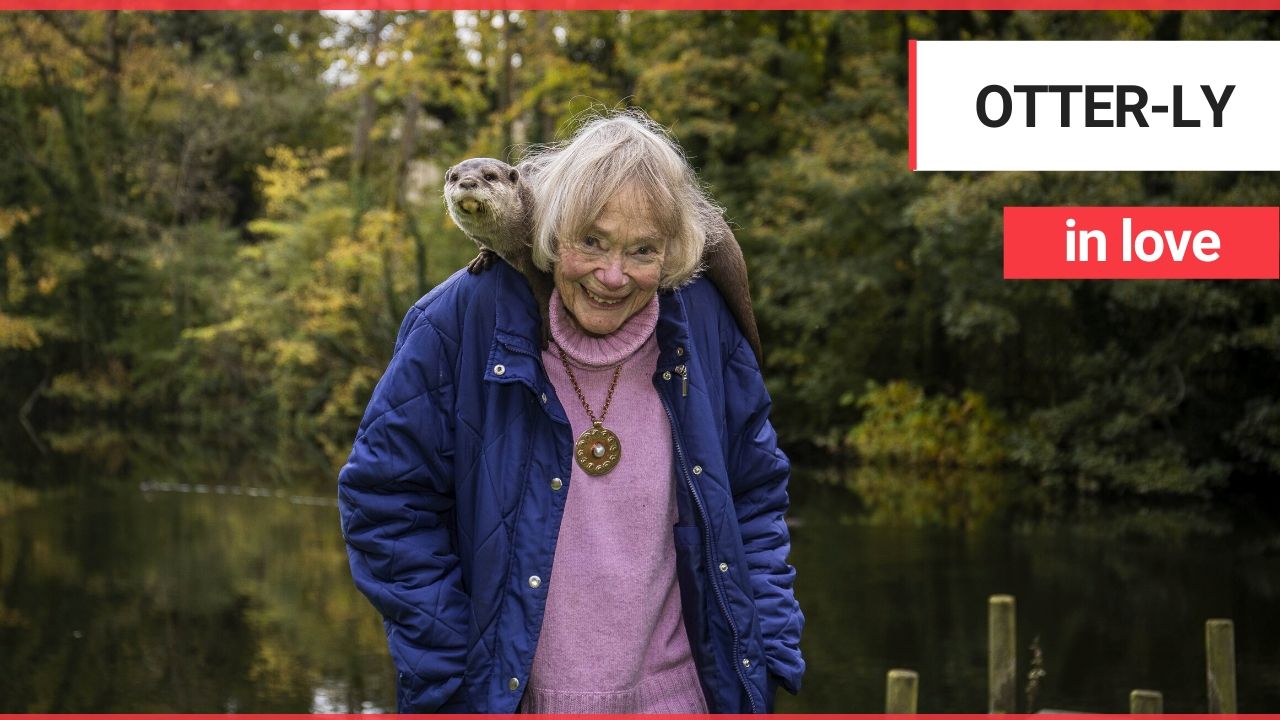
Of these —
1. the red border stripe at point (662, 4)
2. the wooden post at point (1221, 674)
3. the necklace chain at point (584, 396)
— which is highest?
the red border stripe at point (662, 4)

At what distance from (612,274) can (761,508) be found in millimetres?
465

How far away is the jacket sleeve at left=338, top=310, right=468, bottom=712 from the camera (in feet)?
7.73

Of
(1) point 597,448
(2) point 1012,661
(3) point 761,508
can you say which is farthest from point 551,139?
(1) point 597,448

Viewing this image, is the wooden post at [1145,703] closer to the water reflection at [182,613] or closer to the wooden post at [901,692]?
the wooden post at [901,692]

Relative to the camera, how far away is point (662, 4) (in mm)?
23094

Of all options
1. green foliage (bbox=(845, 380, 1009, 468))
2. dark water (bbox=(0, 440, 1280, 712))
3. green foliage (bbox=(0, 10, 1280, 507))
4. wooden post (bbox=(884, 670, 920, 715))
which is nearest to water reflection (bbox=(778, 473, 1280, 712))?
dark water (bbox=(0, 440, 1280, 712))

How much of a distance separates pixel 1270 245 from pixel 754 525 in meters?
14.4

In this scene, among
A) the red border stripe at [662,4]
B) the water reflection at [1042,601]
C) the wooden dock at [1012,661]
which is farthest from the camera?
the red border stripe at [662,4]

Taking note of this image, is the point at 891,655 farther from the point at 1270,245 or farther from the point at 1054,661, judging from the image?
the point at 1270,245

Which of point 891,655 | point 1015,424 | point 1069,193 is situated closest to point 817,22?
point 1015,424

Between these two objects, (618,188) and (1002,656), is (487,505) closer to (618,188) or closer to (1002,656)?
(618,188)

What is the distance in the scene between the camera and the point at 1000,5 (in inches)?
773

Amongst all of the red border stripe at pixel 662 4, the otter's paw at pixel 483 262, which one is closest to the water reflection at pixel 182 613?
the red border stripe at pixel 662 4

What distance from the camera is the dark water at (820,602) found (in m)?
10.6
